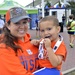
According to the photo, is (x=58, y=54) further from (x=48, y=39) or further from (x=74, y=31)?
(x=74, y=31)

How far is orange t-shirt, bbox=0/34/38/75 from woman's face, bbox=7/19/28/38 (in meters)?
0.08

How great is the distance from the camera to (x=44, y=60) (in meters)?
2.27

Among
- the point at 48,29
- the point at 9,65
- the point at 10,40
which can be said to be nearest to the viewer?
the point at 9,65

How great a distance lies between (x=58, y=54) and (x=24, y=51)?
1.01 feet

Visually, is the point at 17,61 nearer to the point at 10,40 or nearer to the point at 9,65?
the point at 9,65

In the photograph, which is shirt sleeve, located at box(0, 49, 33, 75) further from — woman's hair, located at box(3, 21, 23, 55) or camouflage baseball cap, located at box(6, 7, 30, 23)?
camouflage baseball cap, located at box(6, 7, 30, 23)

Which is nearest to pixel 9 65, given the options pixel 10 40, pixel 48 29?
pixel 10 40

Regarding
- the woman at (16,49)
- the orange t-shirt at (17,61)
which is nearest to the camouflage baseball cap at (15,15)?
the woman at (16,49)

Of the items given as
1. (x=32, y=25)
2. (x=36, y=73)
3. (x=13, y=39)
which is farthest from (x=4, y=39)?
(x=32, y=25)

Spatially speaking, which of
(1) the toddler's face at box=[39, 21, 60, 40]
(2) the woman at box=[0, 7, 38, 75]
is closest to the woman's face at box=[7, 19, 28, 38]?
(2) the woman at box=[0, 7, 38, 75]

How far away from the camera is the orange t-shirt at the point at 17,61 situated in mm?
1957

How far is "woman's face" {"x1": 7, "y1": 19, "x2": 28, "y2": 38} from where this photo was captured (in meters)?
2.11

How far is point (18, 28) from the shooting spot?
6.93ft

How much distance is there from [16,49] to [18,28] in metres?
0.17
